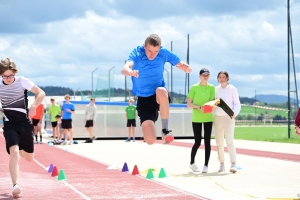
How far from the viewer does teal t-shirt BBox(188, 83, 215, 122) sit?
12.8 metres

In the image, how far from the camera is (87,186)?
1029 centimetres

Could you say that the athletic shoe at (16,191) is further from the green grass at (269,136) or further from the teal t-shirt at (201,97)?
the green grass at (269,136)

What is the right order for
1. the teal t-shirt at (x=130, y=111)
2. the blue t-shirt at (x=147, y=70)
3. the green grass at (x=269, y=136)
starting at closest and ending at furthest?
the blue t-shirt at (x=147, y=70)
the green grass at (x=269, y=136)
the teal t-shirt at (x=130, y=111)

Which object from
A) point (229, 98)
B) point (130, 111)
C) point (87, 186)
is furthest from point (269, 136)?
point (87, 186)

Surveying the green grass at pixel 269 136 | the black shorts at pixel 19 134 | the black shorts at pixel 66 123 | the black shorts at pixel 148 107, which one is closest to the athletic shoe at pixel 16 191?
the black shorts at pixel 19 134

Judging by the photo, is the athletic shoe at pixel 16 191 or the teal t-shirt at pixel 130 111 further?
the teal t-shirt at pixel 130 111

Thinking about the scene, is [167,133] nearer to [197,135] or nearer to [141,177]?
[141,177]

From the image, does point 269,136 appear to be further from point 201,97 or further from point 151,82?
point 151,82

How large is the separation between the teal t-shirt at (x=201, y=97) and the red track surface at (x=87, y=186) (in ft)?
6.15

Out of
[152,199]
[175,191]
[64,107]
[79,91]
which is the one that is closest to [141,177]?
[175,191]

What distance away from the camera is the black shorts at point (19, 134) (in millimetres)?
9312

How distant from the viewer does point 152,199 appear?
336 inches

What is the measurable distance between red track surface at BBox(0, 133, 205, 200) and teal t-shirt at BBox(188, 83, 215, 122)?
73.8 inches

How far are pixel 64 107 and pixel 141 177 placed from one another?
1427 cm
